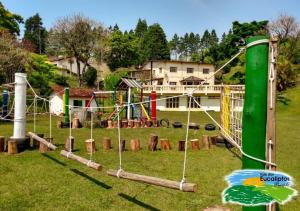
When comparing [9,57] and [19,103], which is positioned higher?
[9,57]

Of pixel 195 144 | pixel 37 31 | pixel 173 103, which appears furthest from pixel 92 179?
pixel 37 31

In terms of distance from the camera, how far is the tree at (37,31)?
9481 cm

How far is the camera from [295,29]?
5969cm

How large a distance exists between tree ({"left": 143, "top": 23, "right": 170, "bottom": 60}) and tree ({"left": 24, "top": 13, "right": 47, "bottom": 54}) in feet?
96.8

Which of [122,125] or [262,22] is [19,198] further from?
[262,22]

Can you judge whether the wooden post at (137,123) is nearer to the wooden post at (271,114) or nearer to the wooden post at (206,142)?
the wooden post at (206,142)

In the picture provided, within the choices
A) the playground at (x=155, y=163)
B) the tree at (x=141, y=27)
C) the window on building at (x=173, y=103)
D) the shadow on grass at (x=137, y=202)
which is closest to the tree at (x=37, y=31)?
the tree at (x=141, y=27)

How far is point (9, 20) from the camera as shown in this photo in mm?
46688

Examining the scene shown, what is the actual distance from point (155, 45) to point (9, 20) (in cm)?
4818

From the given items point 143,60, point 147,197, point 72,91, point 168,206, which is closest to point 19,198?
point 147,197

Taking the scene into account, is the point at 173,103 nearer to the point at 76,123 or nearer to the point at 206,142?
the point at 76,123

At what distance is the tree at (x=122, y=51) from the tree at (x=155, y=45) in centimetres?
847

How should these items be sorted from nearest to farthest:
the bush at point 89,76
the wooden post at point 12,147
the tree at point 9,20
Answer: the wooden post at point 12,147
the tree at point 9,20
the bush at point 89,76

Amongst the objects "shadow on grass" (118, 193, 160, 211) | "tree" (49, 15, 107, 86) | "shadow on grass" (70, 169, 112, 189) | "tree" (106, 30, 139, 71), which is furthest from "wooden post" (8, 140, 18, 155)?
"tree" (106, 30, 139, 71)
